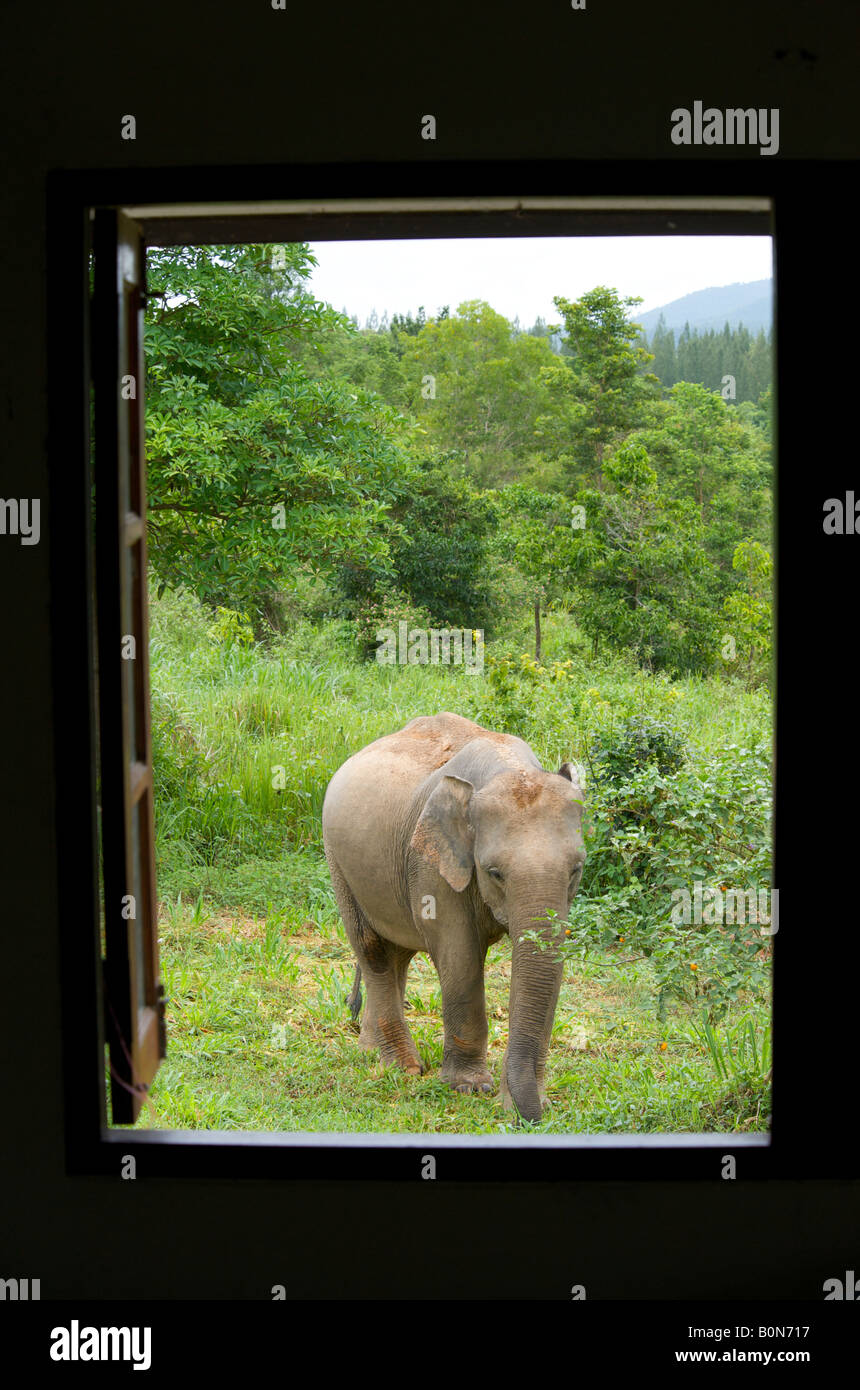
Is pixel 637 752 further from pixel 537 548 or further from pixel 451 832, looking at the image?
pixel 537 548

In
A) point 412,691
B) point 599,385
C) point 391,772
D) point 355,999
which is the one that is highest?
point 599,385

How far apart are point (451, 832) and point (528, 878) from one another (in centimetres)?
33

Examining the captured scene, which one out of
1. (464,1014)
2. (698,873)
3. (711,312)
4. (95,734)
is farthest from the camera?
(711,312)

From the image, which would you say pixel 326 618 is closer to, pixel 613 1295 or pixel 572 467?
pixel 572 467

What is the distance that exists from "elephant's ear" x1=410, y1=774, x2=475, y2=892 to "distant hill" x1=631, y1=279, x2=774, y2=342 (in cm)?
1363

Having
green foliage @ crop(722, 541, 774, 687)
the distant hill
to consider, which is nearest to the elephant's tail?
green foliage @ crop(722, 541, 774, 687)

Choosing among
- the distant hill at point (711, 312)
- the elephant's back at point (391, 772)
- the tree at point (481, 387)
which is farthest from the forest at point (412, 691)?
the distant hill at point (711, 312)

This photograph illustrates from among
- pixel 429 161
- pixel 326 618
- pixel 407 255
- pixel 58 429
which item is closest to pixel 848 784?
pixel 429 161

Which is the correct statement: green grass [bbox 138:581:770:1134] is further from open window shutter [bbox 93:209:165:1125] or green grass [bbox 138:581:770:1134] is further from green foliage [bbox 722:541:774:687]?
open window shutter [bbox 93:209:165:1125]

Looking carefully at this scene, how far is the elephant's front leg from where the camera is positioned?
3900mm

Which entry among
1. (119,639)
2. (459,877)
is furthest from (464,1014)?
(119,639)

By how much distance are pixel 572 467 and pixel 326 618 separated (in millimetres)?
4839

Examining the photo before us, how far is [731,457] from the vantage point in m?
11.9

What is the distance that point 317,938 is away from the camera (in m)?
5.89
